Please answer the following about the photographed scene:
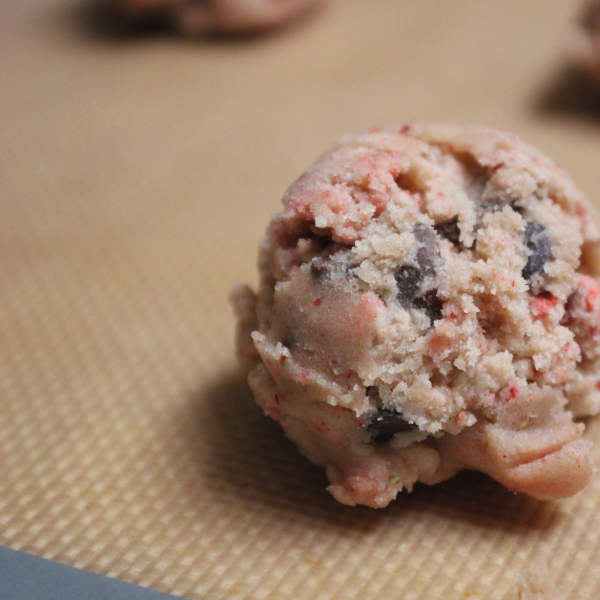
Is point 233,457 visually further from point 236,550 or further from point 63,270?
point 63,270

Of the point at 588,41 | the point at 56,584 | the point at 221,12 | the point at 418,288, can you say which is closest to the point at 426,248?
the point at 418,288

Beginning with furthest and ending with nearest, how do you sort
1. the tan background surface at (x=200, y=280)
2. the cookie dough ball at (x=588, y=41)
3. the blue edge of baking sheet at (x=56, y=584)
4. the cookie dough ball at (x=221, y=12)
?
the cookie dough ball at (x=221, y=12)
the cookie dough ball at (x=588, y=41)
the tan background surface at (x=200, y=280)
the blue edge of baking sheet at (x=56, y=584)

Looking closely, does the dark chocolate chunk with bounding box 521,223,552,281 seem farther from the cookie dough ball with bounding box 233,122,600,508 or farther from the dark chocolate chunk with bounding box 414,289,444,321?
the dark chocolate chunk with bounding box 414,289,444,321

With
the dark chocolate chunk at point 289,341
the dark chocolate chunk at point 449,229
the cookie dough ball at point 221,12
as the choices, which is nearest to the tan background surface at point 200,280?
the cookie dough ball at point 221,12

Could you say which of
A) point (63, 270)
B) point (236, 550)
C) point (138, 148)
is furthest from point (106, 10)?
point (236, 550)

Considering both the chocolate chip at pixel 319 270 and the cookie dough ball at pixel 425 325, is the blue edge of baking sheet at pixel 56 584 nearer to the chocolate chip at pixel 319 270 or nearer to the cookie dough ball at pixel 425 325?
the cookie dough ball at pixel 425 325

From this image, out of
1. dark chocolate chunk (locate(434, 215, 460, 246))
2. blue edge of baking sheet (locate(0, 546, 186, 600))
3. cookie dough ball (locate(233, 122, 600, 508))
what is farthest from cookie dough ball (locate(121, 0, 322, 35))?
blue edge of baking sheet (locate(0, 546, 186, 600))
